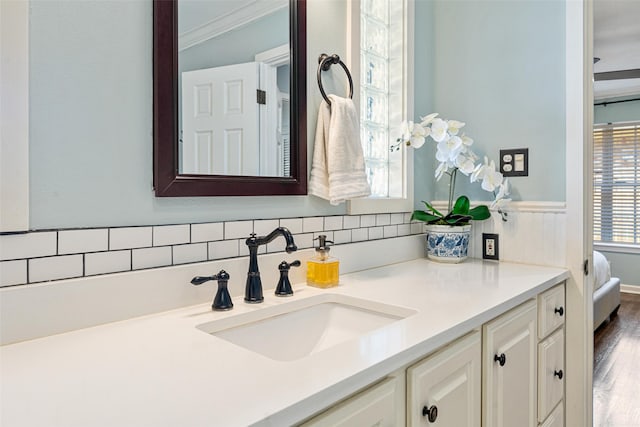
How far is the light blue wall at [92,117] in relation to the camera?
0.86 m

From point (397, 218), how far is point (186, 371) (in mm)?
1277

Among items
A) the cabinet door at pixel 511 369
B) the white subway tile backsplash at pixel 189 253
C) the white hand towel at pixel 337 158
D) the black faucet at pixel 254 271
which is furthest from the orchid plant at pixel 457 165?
the white subway tile backsplash at pixel 189 253

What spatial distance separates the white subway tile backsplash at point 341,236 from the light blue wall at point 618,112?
478 cm

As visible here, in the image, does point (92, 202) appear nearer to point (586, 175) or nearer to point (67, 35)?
point (67, 35)

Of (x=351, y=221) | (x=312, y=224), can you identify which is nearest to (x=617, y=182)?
(x=351, y=221)

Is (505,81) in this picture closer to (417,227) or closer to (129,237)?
(417,227)

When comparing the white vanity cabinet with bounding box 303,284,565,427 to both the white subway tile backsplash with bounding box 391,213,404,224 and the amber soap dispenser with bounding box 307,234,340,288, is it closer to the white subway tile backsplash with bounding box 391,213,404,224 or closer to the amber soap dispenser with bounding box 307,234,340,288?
the amber soap dispenser with bounding box 307,234,340,288

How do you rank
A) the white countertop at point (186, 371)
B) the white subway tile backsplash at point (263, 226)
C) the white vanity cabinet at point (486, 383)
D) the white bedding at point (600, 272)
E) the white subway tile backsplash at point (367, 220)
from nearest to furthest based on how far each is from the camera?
the white countertop at point (186, 371)
the white vanity cabinet at point (486, 383)
the white subway tile backsplash at point (263, 226)
the white subway tile backsplash at point (367, 220)
the white bedding at point (600, 272)

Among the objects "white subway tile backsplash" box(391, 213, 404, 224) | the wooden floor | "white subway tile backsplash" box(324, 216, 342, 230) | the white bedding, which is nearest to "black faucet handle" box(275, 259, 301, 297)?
"white subway tile backsplash" box(324, 216, 342, 230)

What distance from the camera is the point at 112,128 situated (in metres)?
0.96

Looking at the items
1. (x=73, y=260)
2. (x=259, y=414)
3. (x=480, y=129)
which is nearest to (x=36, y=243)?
(x=73, y=260)

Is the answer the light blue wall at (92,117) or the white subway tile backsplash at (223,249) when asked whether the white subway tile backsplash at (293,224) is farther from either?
the light blue wall at (92,117)

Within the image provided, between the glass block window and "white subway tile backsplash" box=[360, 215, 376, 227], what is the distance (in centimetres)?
16

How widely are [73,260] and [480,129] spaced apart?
5.37 feet
